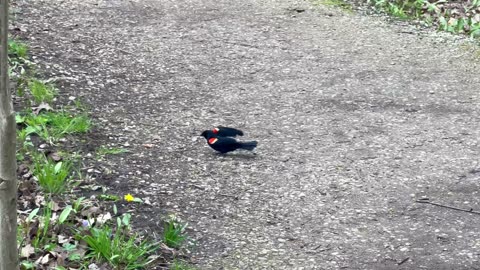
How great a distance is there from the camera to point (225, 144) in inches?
179

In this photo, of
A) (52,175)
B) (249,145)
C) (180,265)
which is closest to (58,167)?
(52,175)

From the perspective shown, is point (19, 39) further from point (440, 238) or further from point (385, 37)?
point (440, 238)

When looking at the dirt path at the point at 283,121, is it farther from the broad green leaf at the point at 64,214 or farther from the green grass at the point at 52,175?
the broad green leaf at the point at 64,214

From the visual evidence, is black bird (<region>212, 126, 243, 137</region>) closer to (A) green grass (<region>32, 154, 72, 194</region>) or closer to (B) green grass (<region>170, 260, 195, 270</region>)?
(A) green grass (<region>32, 154, 72, 194</region>)

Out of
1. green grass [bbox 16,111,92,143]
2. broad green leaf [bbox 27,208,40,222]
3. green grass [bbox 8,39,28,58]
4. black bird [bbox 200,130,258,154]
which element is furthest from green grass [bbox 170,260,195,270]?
green grass [bbox 8,39,28,58]

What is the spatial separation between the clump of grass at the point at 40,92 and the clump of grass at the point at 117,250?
1.79 meters

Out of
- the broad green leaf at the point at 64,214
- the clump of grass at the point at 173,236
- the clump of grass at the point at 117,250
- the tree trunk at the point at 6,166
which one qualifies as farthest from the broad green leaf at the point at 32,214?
the tree trunk at the point at 6,166

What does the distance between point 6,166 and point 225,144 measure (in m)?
2.30

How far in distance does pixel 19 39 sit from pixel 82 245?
3280 mm

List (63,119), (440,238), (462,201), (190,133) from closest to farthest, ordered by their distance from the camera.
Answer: (440,238) < (462,201) < (63,119) < (190,133)

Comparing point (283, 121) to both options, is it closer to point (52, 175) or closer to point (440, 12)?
point (52, 175)

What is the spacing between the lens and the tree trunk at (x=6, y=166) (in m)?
2.18

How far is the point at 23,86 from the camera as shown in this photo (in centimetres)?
514

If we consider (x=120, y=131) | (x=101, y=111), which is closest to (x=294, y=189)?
(x=120, y=131)
